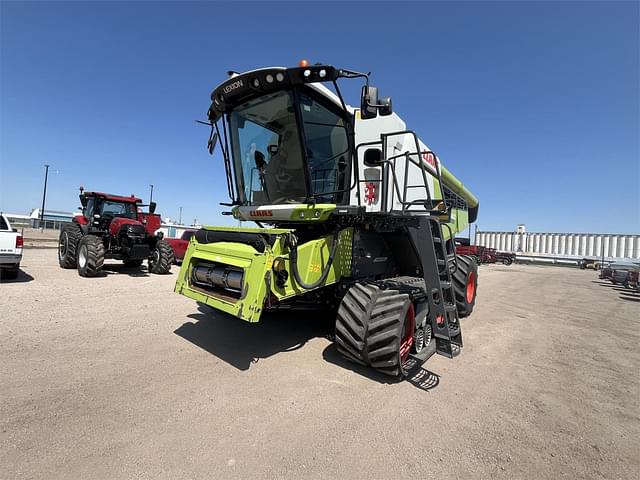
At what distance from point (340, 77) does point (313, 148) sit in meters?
1.00

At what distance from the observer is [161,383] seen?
10.8 feet

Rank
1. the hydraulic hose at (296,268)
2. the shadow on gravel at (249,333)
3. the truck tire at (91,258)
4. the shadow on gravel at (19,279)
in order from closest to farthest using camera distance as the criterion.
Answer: the hydraulic hose at (296,268) → the shadow on gravel at (249,333) → the shadow on gravel at (19,279) → the truck tire at (91,258)

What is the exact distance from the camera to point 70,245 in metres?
10.3

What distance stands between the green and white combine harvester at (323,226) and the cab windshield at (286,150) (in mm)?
16

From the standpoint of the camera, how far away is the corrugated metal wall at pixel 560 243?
46.6 meters

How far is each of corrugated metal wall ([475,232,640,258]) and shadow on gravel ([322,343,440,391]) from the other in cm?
5054

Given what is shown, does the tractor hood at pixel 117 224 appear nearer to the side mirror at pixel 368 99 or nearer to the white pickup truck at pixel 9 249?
the white pickup truck at pixel 9 249

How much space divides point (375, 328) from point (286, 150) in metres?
2.76

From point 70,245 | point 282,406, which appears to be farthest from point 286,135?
point 70,245

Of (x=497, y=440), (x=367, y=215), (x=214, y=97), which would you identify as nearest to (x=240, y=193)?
(x=214, y=97)

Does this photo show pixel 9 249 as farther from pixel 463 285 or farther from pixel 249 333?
pixel 463 285

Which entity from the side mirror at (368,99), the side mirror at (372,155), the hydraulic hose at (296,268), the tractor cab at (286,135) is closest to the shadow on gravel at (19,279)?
the tractor cab at (286,135)

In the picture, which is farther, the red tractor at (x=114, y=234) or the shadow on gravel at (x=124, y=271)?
the shadow on gravel at (x=124, y=271)

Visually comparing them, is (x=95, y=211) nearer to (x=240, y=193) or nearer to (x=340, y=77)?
(x=240, y=193)
